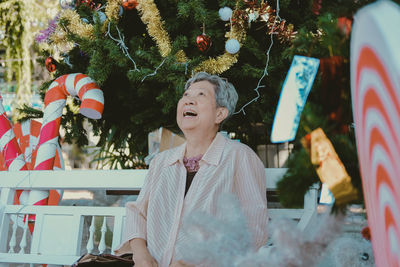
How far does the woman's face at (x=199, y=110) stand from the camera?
173 cm

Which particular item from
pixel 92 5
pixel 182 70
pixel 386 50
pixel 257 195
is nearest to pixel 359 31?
pixel 386 50

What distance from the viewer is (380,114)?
395 mm

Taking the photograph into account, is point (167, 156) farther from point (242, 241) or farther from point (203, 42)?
point (242, 241)

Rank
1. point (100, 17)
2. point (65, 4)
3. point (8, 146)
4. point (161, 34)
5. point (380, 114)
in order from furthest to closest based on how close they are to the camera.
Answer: point (8, 146) < point (65, 4) < point (100, 17) < point (161, 34) < point (380, 114)

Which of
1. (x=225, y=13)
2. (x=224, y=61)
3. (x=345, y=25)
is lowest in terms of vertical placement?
(x=345, y=25)

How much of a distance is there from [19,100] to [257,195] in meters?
4.52

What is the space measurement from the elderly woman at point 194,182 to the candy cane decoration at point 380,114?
99 centimetres

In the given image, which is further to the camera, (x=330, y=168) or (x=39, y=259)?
(x=39, y=259)

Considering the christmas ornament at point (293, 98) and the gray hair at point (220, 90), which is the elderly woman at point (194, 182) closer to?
the gray hair at point (220, 90)

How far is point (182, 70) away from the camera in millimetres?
Result: 1984

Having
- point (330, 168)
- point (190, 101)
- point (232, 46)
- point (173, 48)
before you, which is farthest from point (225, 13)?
point (330, 168)

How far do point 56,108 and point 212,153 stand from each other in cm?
118

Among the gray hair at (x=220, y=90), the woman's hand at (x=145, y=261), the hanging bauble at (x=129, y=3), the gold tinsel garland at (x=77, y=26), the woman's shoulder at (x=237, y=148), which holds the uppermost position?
the hanging bauble at (x=129, y=3)

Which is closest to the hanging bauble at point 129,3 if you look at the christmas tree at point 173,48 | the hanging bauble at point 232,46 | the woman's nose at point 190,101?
the christmas tree at point 173,48
